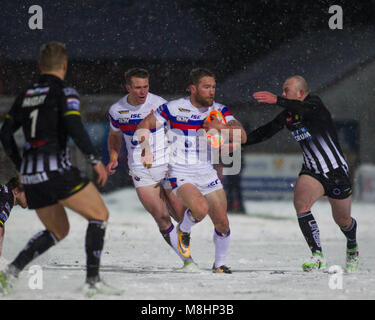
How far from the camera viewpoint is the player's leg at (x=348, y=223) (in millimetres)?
6949

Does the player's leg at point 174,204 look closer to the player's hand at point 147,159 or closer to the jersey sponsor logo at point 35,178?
the player's hand at point 147,159

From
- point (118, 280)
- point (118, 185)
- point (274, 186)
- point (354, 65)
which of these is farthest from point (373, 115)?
point (118, 280)

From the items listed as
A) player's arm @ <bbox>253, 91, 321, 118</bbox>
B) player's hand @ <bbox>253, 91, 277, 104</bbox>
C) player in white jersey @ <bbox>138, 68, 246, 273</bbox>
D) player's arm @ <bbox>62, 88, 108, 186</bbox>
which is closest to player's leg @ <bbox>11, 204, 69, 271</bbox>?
player's arm @ <bbox>62, 88, 108, 186</bbox>

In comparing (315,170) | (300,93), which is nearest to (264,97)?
(300,93)

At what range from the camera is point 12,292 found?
17.5 feet

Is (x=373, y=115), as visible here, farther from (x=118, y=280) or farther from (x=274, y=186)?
(x=118, y=280)

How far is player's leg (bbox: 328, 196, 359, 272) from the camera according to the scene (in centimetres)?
695

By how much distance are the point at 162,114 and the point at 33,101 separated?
2063 millimetres

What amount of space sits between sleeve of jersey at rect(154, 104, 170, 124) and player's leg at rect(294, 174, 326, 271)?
1563mm

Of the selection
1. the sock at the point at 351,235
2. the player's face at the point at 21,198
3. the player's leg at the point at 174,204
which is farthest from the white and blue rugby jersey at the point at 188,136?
the sock at the point at 351,235

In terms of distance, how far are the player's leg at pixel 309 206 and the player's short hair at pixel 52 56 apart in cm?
298

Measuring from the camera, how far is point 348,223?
7086mm

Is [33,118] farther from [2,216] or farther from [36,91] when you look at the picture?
[2,216]

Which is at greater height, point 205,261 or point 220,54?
point 220,54
